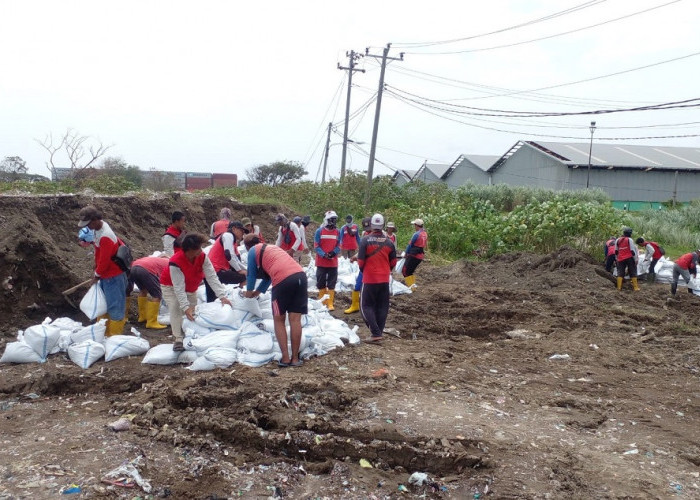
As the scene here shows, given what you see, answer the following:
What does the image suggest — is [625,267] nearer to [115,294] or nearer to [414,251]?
[414,251]

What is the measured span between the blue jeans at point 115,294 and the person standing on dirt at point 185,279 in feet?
2.13

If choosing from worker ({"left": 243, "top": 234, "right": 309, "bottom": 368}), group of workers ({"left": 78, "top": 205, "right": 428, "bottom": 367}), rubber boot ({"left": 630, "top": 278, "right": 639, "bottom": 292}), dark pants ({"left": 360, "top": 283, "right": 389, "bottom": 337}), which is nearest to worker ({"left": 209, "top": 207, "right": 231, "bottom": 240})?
group of workers ({"left": 78, "top": 205, "right": 428, "bottom": 367})

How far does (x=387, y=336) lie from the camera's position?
7945 mm

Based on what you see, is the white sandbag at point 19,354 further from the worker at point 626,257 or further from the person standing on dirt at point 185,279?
the worker at point 626,257

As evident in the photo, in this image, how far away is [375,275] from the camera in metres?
7.36

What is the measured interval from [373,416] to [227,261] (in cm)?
384

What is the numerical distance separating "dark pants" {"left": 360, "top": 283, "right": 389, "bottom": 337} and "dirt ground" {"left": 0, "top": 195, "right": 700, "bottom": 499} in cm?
40

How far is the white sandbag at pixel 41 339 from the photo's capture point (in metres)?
6.22

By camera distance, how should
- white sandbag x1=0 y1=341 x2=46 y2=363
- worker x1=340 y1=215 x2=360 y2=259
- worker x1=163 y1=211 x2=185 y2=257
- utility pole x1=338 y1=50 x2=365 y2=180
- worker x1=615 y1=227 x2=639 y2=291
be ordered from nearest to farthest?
white sandbag x1=0 y1=341 x2=46 y2=363 < worker x1=163 y1=211 x2=185 y2=257 < worker x1=340 y1=215 x2=360 y2=259 < worker x1=615 y1=227 x2=639 y2=291 < utility pole x1=338 y1=50 x2=365 y2=180

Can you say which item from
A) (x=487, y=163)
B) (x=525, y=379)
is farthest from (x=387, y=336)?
(x=487, y=163)

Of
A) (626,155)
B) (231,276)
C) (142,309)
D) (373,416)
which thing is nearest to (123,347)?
(142,309)

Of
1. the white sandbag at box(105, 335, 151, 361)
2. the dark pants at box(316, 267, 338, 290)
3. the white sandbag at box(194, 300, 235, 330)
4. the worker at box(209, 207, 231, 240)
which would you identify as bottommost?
the white sandbag at box(105, 335, 151, 361)

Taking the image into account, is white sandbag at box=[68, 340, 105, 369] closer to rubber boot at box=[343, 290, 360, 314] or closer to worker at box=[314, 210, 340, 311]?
worker at box=[314, 210, 340, 311]

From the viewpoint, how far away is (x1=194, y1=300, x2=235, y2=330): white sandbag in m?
6.80
